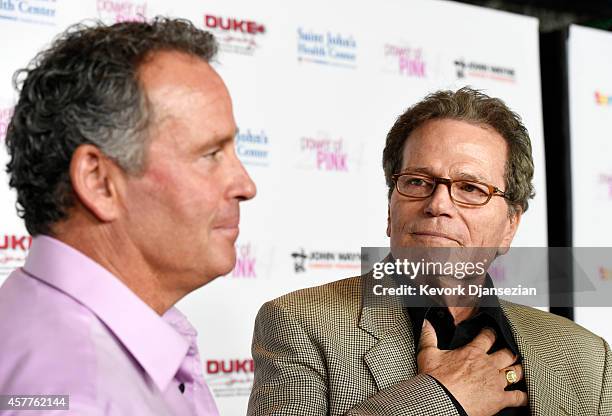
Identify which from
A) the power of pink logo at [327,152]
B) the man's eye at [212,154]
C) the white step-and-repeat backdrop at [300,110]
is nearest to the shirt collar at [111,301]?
the man's eye at [212,154]

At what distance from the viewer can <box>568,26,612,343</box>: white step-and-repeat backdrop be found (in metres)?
4.68

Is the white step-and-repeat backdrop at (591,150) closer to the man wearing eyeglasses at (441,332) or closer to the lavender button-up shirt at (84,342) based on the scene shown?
the man wearing eyeglasses at (441,332)

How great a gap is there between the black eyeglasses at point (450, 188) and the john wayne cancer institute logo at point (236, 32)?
1.86 m

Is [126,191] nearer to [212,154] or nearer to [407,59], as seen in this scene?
[212,154]

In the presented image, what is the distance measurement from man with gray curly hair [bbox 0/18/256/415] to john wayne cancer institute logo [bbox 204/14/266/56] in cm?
262

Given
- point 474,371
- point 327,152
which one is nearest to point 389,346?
point 474,371

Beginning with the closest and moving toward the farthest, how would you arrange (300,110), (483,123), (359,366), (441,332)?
(359,366) < (441,332) < (483,123) < (300,110)

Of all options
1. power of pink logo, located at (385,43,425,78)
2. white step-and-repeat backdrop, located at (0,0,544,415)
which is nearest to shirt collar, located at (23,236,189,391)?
white step-and-repeat backdrop, located at (0,0,544,415)

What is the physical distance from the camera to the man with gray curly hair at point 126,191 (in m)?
1.12

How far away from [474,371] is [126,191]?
42.3 inches

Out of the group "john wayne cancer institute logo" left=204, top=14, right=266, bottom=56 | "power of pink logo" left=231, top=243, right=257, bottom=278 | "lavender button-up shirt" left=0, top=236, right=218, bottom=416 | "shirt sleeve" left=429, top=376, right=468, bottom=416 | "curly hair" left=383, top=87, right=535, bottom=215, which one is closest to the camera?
"lavender button-up shirt" left=0, top=236, right=218, bottom=416

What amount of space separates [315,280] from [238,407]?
26.1 inches

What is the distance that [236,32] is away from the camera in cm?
390

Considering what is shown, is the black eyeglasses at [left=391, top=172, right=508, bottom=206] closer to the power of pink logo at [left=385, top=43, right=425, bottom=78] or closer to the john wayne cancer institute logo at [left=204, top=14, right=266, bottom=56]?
the john wayne cancer institute logo at [left=204, top=14, right=266, bottom=56]
